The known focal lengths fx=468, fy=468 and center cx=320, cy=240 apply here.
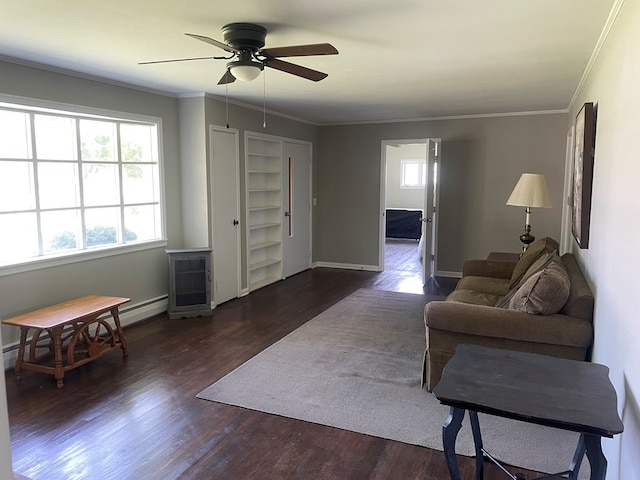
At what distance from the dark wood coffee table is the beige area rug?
640 mm

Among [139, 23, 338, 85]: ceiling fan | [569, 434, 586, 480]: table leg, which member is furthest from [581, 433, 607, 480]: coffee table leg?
[139, 23, 338, 85]: ceiling fan

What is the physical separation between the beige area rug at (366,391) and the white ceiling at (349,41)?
2310mm

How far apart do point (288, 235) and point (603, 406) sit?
559 centimetres

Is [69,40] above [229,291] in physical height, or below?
above

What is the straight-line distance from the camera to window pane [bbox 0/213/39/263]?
3604 mm

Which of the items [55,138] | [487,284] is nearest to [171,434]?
[55,138]

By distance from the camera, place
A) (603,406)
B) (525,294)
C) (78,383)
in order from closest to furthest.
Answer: (603,406) < (525,294) < (78,383)

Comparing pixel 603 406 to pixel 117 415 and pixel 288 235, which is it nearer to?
pixel 117 415

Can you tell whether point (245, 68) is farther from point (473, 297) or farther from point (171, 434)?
point (473, 297)

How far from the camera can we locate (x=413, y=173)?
11.6 meters

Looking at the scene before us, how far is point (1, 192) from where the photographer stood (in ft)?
11.7

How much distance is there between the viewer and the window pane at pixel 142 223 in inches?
185

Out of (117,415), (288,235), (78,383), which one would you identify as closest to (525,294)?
(117,415)

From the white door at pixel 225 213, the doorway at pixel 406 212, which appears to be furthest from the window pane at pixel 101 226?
the doorway at pixel 406 212
